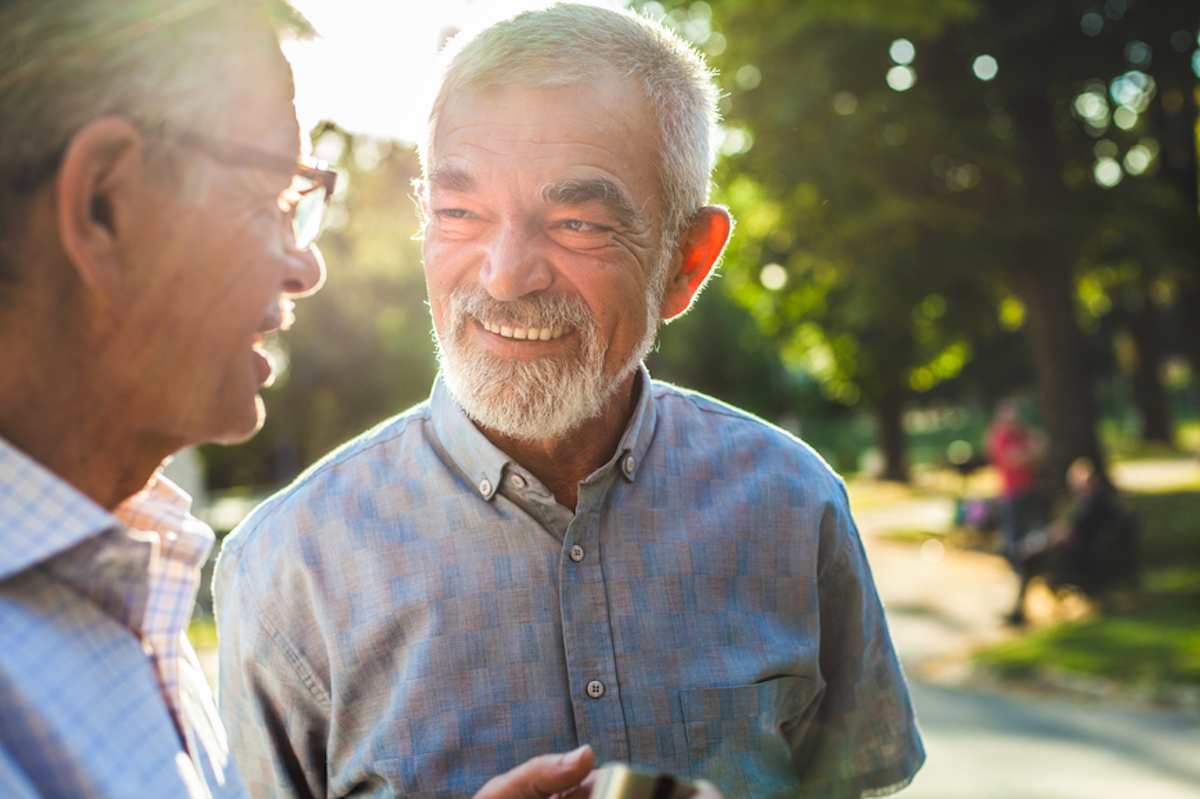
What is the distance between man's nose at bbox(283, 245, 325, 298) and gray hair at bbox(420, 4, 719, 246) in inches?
33.2

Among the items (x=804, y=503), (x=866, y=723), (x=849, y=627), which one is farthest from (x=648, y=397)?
(x=866, y=723)

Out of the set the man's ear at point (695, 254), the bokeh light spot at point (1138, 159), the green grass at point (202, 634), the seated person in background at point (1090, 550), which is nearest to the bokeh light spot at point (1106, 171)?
the bokeh light spot at point (1138, 159)

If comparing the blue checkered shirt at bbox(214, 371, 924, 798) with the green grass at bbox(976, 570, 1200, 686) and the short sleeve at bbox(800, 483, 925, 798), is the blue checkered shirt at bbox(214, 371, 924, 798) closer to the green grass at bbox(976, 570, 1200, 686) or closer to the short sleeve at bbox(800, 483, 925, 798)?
the short sleeve at bbox(800, 483, 925, 798)

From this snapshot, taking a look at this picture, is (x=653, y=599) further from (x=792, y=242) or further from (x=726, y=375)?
(x=726, y=375)

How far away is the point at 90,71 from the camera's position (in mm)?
1264

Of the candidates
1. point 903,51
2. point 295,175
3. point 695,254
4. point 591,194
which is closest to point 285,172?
point 295,175

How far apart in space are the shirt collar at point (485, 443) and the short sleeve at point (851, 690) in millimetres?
421

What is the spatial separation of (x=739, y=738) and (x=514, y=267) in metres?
0.95

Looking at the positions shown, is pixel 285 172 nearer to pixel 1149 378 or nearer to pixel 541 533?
pixel 541 533

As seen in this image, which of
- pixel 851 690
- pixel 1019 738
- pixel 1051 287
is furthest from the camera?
pixel 1051 287

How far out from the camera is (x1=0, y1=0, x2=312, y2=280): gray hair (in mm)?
1230

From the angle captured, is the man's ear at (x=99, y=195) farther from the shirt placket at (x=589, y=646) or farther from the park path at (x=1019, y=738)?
the park path at (x=1019, y=738)

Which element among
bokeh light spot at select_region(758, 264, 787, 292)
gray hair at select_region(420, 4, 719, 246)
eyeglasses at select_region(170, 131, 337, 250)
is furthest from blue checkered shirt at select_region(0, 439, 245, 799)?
bokeh light spot at select_region(758, 264, 787, 292)

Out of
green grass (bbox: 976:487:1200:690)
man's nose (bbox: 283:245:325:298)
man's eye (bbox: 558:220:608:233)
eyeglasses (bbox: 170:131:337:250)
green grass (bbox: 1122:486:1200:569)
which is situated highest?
eyeglasses (bbox: 170:131:337:250)
